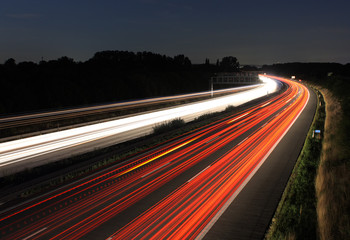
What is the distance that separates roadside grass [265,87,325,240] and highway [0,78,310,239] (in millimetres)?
1911

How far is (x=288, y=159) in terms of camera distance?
17484 mm

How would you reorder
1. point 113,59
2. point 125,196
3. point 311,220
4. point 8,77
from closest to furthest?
point 311,220, point 125,196, point 8,77, point 113,59

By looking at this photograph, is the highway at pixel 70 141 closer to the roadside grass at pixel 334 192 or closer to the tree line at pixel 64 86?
the roadside grass at pixel 334 192

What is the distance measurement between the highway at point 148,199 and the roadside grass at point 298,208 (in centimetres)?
191

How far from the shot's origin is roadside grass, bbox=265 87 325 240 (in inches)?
361

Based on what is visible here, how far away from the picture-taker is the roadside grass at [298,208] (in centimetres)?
918

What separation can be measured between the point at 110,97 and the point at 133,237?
249 ft

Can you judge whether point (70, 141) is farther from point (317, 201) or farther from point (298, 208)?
point (317, 201)

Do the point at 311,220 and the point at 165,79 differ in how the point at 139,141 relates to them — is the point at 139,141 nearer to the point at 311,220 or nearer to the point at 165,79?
the point at 311,220

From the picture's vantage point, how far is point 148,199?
1173 cm

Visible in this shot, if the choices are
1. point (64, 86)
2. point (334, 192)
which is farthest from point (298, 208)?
point (64, 86)

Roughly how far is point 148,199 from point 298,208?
5859 mm

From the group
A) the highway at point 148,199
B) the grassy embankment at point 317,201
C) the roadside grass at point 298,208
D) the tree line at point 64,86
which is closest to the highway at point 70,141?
the highway at point 148,199

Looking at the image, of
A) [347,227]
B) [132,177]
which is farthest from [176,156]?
[347,227]
